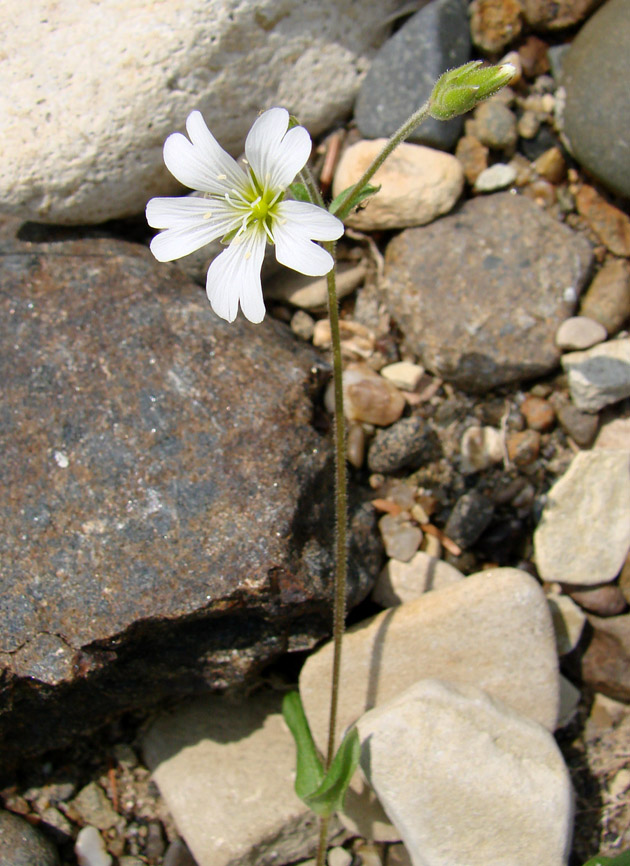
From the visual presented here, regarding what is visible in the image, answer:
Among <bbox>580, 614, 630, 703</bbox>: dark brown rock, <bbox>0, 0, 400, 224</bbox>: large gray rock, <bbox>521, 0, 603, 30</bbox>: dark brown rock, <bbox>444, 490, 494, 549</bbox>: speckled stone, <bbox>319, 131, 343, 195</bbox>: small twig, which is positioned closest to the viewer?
<bbox>0, 0, 400, 224</bbox>: large gray rock

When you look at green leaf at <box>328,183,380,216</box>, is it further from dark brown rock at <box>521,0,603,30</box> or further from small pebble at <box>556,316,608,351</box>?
dark brown rock at <box>521,0,603,30</box>

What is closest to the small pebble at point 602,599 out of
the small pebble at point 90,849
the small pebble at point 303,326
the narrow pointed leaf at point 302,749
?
the narrow pointed leaf at point 302,749

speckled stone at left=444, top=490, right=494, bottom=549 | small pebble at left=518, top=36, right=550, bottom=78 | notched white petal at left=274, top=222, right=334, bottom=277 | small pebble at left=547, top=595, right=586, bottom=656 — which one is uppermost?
notched white petal at left=274, top=222, right=334, bottom=277

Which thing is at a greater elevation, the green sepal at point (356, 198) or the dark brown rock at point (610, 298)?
the green sepal at point (356, 198)

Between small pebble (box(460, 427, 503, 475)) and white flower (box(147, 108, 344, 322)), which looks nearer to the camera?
white flower (box(147, 108, 344, 322))

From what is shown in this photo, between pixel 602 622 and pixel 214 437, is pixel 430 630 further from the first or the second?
pixel 214 437

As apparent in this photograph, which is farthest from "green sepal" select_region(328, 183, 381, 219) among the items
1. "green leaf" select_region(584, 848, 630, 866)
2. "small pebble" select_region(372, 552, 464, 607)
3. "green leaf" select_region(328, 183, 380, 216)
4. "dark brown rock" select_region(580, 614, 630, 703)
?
"green leaf" select_region(584, 848, 630, 866)

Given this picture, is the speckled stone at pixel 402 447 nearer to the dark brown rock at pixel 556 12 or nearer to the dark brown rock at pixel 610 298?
the dark brown rock at pixel 610 298
